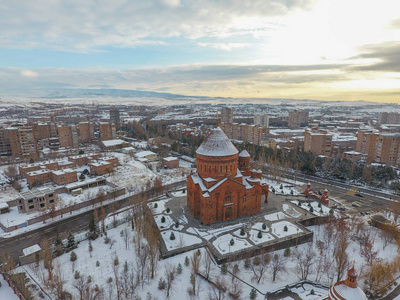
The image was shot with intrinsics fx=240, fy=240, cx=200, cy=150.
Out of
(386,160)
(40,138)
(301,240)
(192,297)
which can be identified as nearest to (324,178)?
(386,160)

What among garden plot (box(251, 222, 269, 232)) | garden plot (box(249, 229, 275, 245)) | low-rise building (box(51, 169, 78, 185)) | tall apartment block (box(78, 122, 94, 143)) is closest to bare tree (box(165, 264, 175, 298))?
garden plot (box(249, 229, 275, 245))

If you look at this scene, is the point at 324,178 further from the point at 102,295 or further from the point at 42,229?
the point at 42,229

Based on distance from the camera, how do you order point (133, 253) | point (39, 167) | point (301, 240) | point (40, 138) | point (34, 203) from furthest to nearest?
point (40, 138), point (39, 167), point (34, 203), point (301, 240), point (133, 253)

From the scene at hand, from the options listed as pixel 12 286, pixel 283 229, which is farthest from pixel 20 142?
pixel 283 229

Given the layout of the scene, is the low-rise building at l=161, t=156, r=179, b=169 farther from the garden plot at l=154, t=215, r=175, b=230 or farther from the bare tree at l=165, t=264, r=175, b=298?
the bare tree at l=165, t=264, r=175, b=298

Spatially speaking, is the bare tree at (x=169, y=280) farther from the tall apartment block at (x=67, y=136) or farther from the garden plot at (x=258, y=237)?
the tall apartment block at (x=67, y=136)

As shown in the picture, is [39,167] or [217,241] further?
[39,167]

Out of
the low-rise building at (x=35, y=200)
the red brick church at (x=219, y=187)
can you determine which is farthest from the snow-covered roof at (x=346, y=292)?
the low-rise building at (x=35, y=200)
